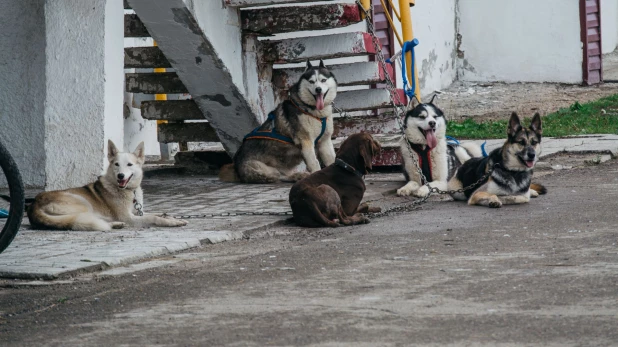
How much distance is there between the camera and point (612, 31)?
2388 centimetres

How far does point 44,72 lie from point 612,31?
55.9ft

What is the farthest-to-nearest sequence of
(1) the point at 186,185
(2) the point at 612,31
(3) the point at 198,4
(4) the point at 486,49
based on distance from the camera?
(2) the point at 612,31 < (4) the point at 486,49 < (1) the point at 186,185 < (3) the point at 198,4

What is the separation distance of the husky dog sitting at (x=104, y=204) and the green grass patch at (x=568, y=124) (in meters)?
7.96

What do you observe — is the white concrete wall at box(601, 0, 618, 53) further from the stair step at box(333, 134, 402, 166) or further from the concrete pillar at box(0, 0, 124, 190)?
the concrete pillar at box(0, 0, 124, 190)

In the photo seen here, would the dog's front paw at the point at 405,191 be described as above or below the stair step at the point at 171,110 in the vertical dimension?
below

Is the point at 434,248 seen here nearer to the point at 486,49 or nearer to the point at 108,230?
the point at 108,230

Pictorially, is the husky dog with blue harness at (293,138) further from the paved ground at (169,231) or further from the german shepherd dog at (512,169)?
the german shepherd dog at (512,169)

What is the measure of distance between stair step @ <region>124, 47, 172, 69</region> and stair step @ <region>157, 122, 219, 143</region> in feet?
3.50

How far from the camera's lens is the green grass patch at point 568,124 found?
51.9ft

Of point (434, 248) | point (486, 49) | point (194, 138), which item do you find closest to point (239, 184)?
point (194, 138)

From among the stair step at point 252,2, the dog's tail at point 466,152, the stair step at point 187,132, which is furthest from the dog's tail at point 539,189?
the stair step at point 187,132

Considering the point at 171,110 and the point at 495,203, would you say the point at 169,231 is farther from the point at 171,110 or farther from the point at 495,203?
the point at 171,110

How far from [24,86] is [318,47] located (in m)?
3.91

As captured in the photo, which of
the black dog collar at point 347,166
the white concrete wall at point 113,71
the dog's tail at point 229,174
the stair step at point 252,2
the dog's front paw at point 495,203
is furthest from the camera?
the dog's tail at point 229,174
